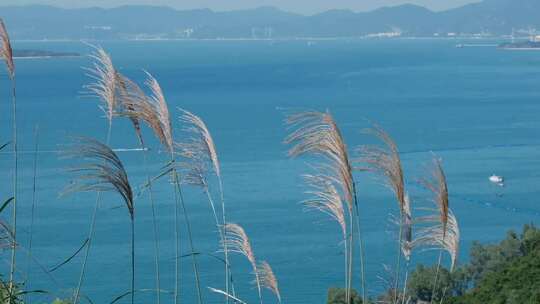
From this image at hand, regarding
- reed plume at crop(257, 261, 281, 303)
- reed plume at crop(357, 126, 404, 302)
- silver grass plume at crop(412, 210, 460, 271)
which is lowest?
reed plume at crop(257, 261, 281, 303)

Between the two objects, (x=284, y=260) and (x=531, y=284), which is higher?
(x=531, y=284)

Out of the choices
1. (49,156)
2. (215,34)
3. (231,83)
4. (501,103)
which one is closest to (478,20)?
(215,34)

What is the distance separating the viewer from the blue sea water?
15.3 meters

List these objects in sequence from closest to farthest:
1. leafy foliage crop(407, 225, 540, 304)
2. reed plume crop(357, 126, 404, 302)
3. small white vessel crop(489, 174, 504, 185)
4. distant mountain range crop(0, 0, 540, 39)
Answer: reed plume crop(357, 126, 404, 302) → leafy foliage crop(407, 225, 540, 304) → small white vessel crop(489, 174, 504, 185) → distant mountain range crop(0, 0, 540, 39)

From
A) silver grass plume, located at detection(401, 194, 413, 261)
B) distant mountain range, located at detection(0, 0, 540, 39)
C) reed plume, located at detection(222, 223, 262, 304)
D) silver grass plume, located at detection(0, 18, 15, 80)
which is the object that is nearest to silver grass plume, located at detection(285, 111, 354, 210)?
silver grass plume, located at detection(401, 194, 413, 261)

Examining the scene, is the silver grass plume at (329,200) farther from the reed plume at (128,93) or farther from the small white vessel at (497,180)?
the small white vessel at (497,180)

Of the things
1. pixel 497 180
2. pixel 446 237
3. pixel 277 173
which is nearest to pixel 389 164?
pixel 446 237

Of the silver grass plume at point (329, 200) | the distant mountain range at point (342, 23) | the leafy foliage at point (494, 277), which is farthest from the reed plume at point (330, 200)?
the distant mountain range at point (342, 23)

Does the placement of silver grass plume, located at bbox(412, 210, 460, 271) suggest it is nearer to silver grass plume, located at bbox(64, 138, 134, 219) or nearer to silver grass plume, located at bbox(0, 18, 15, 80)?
silver grass plume, located at bbox(64, 138, 134, 219)

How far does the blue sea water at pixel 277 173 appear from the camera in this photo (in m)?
15.3

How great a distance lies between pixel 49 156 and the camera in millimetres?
24781

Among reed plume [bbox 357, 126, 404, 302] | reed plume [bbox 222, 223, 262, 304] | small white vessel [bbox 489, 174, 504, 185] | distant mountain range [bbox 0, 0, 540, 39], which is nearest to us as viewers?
reed plume [bbox 357, 126, 404, 302]

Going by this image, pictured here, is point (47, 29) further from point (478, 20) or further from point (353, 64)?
point (478, 20)

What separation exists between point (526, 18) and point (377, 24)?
23.3m
